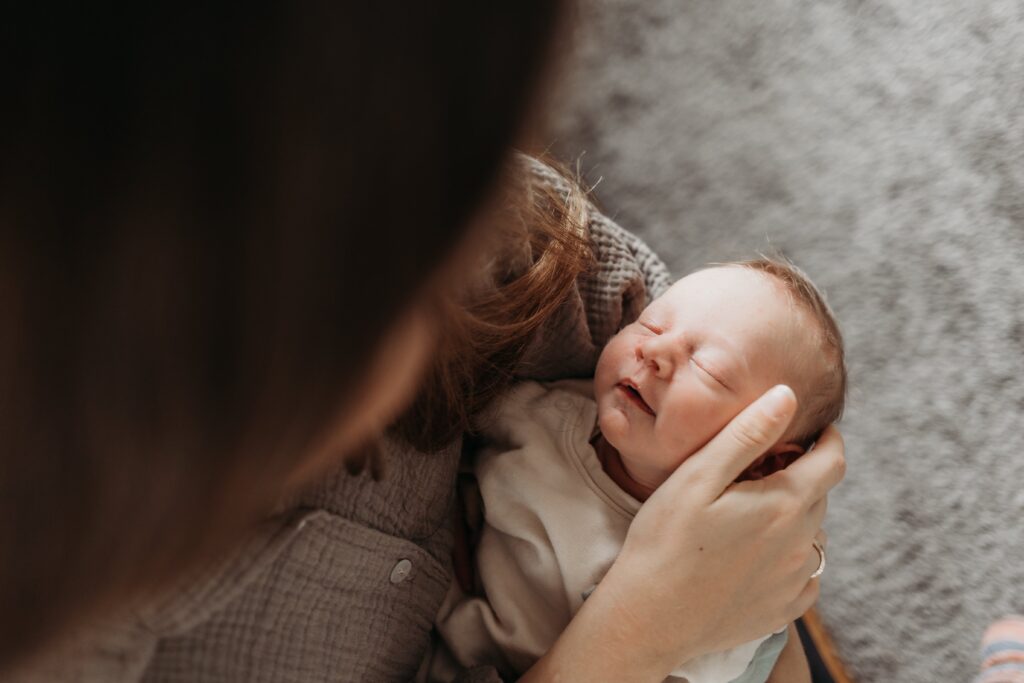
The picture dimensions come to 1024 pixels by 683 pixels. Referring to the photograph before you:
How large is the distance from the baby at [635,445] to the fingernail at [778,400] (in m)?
0.06

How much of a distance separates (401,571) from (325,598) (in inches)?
3.1

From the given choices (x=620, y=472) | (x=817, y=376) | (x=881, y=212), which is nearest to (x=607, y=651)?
(x=620, y=472)

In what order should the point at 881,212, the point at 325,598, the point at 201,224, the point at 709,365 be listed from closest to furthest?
1. the point at 201,224
2. the point at 325,598
3. the point at 709,365
4. the point at 881,212

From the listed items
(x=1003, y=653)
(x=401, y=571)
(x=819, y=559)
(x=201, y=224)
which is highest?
(x=201, y=224)

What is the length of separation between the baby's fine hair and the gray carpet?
37 centimetres

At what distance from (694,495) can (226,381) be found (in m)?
0.52

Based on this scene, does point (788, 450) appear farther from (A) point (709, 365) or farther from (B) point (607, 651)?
(B) point (607, 651)

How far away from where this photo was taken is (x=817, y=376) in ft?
2.93

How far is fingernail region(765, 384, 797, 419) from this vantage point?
0.79 m

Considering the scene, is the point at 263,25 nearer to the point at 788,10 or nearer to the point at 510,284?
the point at 510,284

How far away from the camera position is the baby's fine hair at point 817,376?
0.90m

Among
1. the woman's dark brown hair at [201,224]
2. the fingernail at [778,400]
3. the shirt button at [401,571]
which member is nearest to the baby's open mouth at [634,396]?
the fingernail at [778,400]

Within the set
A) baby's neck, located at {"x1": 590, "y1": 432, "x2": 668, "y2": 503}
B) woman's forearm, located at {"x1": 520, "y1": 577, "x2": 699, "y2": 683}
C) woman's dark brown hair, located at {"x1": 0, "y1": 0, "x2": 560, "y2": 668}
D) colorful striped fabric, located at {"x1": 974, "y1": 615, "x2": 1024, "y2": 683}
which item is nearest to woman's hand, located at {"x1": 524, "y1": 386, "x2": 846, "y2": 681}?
woman's forearm, located at {"x1": 520, "y1": 577, "x2": 699, "y2": 683}

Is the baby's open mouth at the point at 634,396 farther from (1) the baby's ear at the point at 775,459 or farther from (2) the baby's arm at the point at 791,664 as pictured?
(2) the baby's arm at the point at 791,664
